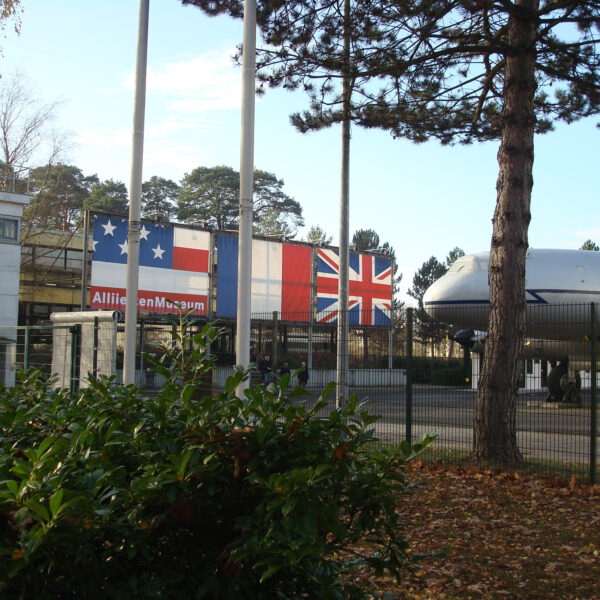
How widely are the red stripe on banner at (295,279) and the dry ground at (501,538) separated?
84.2 ft

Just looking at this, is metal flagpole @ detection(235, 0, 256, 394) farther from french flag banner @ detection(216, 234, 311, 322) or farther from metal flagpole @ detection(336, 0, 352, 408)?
french flag banner @ detection(216, 234, 311, 322)

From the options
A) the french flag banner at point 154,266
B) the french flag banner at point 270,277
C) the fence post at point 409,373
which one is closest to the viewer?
the fence post at point 409,373

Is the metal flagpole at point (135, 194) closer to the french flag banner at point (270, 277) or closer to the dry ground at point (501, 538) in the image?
the dry ground at point (501, 538)

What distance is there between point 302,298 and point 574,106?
22.8m

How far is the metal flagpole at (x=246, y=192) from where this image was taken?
30.6 feet

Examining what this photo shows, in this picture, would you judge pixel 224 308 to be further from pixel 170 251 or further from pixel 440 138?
pixel 440 138

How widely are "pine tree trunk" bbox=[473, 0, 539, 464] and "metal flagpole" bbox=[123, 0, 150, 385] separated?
5.71 meters

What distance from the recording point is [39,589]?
240cm

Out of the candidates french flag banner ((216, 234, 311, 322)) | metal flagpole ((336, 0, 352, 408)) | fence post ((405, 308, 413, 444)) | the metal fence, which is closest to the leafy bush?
the metal fence

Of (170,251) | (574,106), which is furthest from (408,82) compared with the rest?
(170,251)

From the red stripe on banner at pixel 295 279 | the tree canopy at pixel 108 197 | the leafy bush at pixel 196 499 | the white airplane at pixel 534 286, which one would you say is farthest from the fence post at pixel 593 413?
the tree canopy at pixel 108 197

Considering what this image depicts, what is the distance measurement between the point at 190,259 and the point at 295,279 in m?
6.12

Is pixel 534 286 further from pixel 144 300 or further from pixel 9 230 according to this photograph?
pixel 9 230

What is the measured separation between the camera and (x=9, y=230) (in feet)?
98.6
